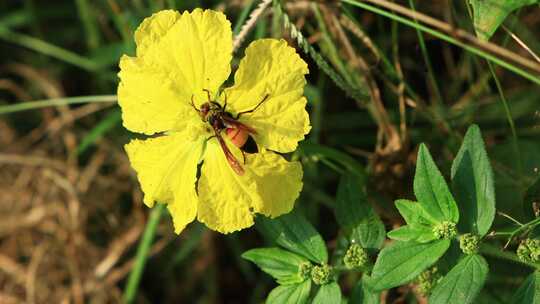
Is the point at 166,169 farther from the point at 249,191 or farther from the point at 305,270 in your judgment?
the point at 305,270

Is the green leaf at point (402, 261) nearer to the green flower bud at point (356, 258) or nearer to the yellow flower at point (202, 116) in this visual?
the green flower bud at point (356, 258)

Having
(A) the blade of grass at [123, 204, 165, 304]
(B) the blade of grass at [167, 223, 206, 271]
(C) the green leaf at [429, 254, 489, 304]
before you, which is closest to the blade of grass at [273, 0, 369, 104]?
(C) the green leaf at [429, 254, 489, 304]

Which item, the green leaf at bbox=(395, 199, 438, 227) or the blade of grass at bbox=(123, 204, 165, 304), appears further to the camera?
the blade of grass at bbox=(123, 204, 165, 304)

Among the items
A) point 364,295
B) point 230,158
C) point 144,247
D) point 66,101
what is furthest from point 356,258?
point 66,101

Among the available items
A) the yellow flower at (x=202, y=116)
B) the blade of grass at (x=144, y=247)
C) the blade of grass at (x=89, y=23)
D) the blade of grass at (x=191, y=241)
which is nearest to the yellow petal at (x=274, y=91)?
the yellow flower at (x=202, y=116)

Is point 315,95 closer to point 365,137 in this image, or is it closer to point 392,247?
point 365,137

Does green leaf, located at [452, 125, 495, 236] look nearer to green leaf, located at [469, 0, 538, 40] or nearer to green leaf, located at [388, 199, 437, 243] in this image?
green leaf, located at [388, 199, 437, 243]
